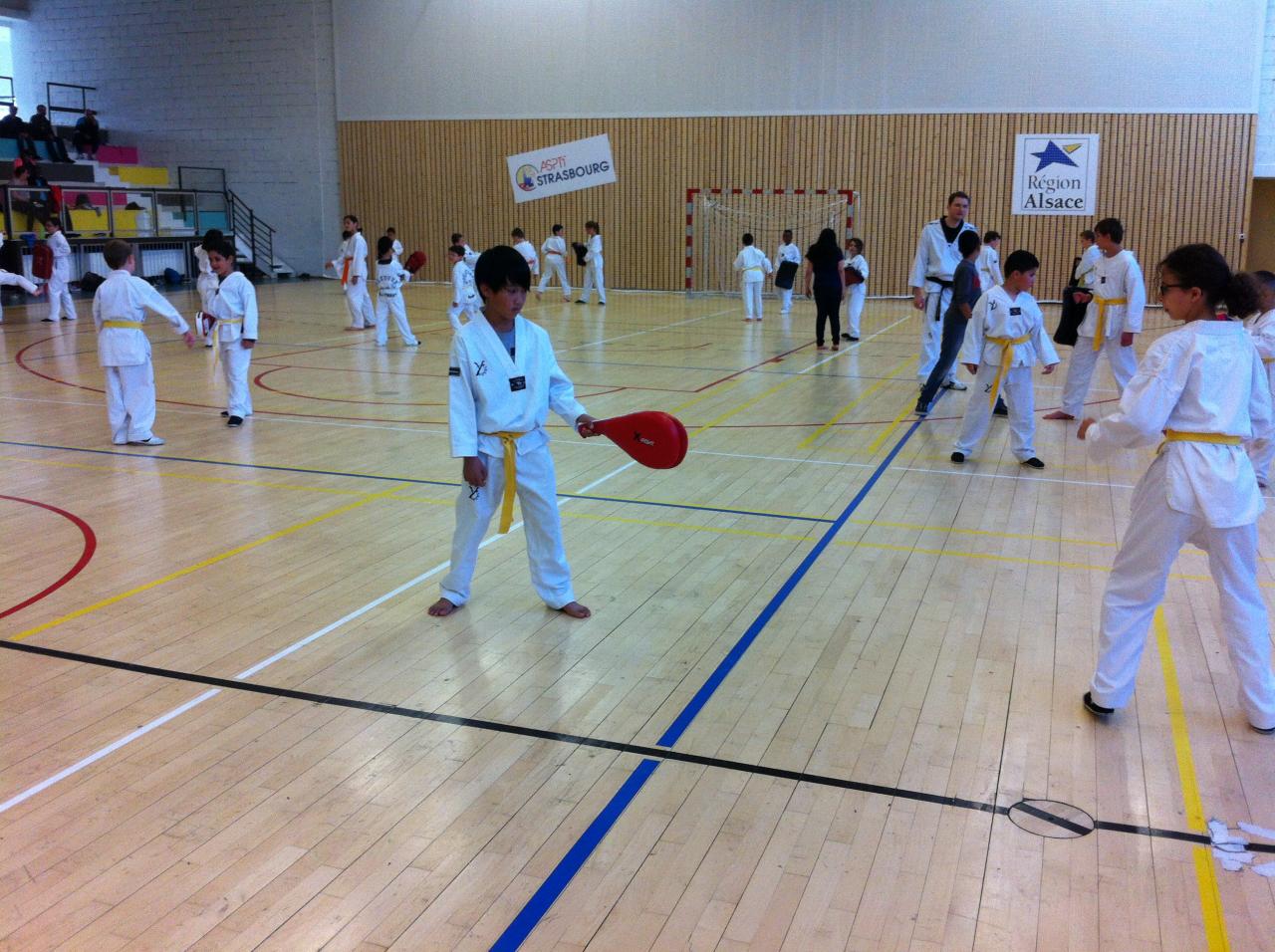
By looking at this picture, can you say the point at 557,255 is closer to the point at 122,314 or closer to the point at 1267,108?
the point at 1267,108

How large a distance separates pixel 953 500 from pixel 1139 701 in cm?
333

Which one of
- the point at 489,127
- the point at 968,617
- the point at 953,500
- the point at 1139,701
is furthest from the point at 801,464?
the point at 489,127

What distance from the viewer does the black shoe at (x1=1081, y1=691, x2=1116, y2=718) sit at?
438cm

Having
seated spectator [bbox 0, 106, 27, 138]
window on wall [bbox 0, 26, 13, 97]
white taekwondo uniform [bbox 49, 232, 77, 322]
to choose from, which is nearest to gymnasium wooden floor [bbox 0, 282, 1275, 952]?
white taekwondo uniform [bbox 49, 232, 77, 322]

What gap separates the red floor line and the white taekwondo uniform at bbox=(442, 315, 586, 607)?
2157 mm

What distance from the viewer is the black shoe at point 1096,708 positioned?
14.4ft

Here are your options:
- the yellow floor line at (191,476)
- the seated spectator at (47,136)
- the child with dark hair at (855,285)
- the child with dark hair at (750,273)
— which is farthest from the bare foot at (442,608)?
the seated spectator at (47,136)

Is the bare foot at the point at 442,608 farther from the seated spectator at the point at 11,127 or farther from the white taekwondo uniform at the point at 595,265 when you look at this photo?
the seated spectator at the point at 11,127

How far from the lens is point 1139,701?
15.1 feet

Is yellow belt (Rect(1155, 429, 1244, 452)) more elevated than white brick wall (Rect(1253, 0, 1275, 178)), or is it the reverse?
white brick wall (Rect(1253, 0, 1275, 178))

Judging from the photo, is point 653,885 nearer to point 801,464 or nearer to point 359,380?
point 801,464

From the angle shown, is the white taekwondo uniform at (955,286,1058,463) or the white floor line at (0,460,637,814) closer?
the white floor line at (0,460,637,814)

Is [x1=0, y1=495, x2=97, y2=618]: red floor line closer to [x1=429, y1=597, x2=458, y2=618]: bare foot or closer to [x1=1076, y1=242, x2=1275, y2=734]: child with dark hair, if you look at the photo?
[x1=429, y1=597, x2=458, y2=618]: bare foot

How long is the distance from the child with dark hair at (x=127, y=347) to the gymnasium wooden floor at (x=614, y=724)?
0.88 metres
